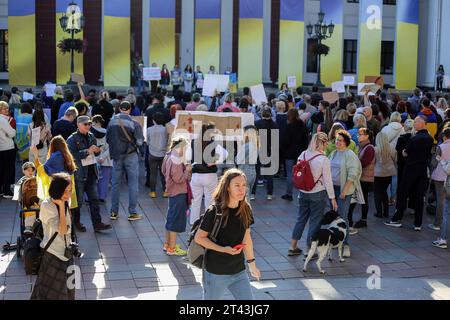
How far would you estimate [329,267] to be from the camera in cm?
915

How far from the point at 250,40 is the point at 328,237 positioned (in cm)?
2134

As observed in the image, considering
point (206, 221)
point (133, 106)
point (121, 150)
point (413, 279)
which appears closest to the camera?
point (206, 221)

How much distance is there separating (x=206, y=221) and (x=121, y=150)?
5.51 meters

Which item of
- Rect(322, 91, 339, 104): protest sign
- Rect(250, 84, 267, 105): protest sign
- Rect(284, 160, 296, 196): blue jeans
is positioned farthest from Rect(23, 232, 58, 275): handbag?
Rect(322, 91, 339, 104): protest sign

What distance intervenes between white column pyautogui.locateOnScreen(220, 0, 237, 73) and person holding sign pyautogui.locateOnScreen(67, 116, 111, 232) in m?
24.8

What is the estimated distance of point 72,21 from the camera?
25750mm

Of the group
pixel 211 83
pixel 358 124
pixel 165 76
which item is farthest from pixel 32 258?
pixel 165 76

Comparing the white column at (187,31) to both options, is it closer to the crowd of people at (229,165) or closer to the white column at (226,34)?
the white column at (226,34)

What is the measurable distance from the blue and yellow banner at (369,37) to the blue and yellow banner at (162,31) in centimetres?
813

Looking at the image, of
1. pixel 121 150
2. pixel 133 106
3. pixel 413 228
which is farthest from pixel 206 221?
pixel 133 106

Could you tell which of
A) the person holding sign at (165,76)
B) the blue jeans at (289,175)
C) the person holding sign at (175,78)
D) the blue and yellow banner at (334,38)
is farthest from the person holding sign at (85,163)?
the blue and yellow banner at (334,38)

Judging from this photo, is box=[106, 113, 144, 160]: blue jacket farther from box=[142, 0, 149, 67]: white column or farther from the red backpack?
box=[142, 0, 149, 67]: white column
